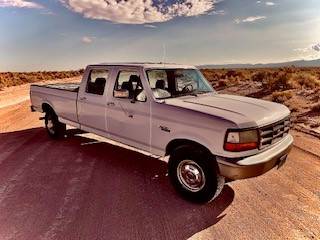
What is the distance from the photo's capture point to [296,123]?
35.4 feet

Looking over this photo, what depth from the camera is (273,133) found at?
4.95 meters

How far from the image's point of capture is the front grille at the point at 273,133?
15.5ft

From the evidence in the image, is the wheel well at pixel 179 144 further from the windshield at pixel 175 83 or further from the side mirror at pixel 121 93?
the side mirror at pixel 121 93

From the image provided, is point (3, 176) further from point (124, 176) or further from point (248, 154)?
point (248, 154)

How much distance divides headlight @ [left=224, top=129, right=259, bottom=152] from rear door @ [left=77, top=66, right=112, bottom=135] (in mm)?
2804

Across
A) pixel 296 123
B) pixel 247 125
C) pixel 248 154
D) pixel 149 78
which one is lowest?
pixel 296 123

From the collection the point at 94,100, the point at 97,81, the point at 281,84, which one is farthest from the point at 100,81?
the point at 281,84

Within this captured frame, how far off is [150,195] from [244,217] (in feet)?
4.65

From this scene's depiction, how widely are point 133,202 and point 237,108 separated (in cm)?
202

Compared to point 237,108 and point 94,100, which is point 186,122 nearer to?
point 237,108

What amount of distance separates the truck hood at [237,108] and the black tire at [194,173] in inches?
23.3

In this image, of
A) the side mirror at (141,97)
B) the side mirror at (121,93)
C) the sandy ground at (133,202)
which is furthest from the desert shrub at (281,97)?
the side mirror at (141,97)

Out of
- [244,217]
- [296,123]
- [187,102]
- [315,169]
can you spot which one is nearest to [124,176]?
[187,102]

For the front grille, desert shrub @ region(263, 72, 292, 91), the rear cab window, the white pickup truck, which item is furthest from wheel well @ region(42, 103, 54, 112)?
desert shrub @ region(263, 72, 292, 91)
